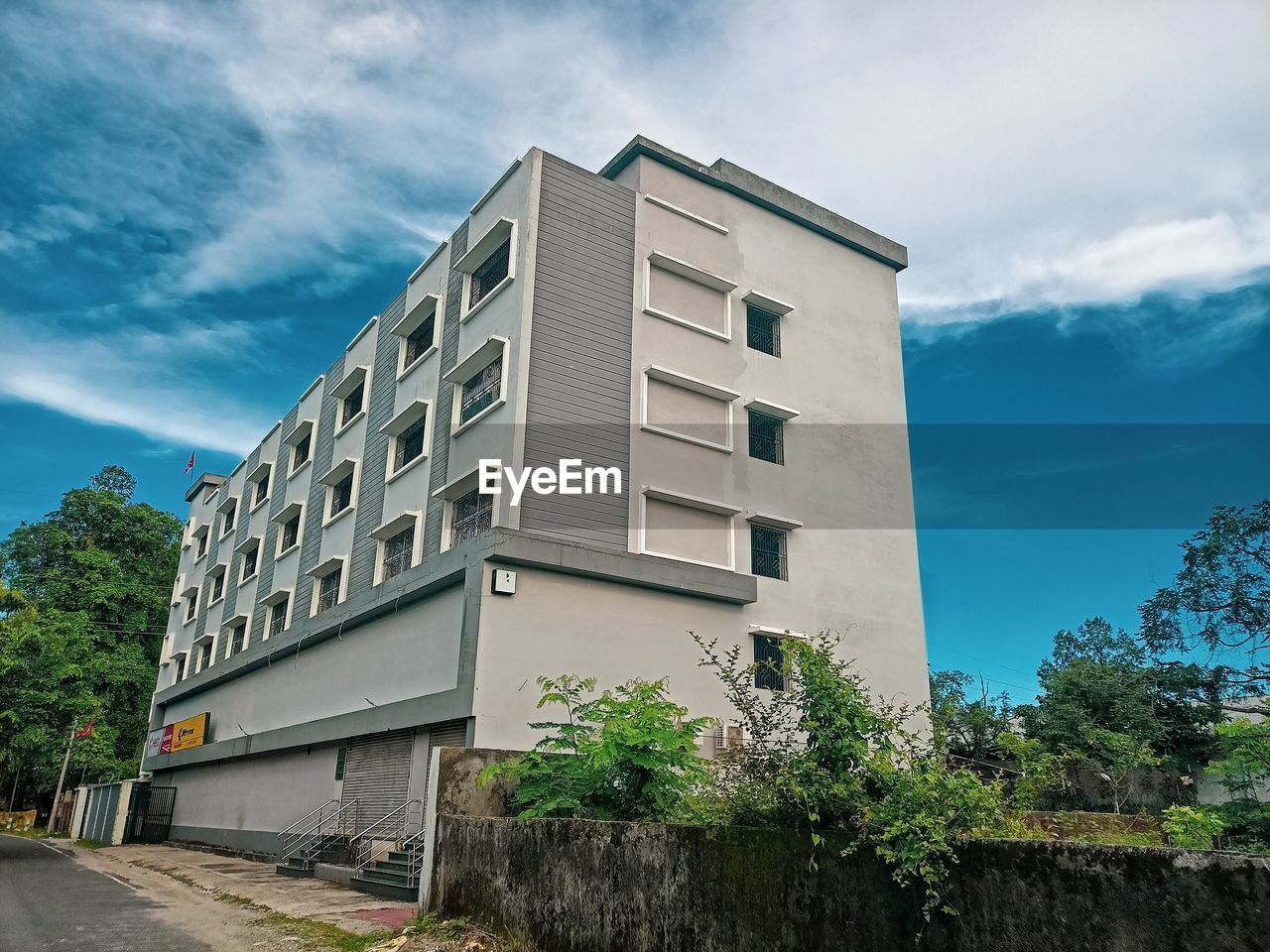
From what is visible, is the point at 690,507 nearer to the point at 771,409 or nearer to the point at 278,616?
the point at 771,409

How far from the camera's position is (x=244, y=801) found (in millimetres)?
25844

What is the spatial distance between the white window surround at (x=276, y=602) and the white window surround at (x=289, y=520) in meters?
1.26

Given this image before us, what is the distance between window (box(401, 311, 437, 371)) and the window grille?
1.92 metres

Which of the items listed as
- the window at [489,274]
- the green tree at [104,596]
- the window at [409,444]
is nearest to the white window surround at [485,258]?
the window at [489,274]

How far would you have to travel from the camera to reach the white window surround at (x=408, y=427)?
21.4 metres

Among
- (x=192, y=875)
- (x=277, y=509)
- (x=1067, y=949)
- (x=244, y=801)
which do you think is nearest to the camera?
(x=1067, y=949)

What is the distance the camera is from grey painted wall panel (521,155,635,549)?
18125 mm

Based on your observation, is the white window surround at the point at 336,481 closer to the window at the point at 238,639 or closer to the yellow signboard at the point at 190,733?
the window at the point at 238,639

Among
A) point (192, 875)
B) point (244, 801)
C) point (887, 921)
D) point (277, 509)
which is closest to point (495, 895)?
point (887, 921)

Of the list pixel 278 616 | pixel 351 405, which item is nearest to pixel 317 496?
pixel 351 405

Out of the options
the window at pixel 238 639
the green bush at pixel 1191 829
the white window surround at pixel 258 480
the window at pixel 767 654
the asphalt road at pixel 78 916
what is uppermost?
the white window surround at pixel 258 480

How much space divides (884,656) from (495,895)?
582 inches

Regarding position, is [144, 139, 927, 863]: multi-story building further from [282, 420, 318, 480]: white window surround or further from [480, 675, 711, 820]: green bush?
[480, 675, 711, 820]: green bush

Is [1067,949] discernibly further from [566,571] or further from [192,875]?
[192,875]
